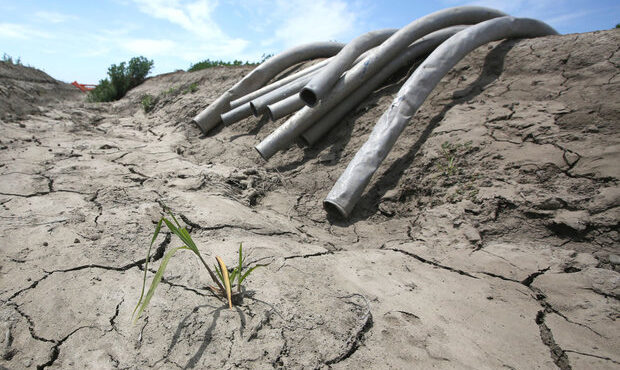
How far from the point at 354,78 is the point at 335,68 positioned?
25cm

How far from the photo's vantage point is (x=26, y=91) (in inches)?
274

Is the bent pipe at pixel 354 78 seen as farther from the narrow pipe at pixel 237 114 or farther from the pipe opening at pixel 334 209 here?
the narrow pipe at pixel 237 114

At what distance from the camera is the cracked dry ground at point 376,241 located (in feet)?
4.63

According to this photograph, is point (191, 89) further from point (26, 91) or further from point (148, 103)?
point (26, 91)

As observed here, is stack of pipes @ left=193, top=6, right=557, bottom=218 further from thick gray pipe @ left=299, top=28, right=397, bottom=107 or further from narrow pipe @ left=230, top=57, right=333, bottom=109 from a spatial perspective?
narrow pipe @ left=230, top=57, right=333, bottom=109

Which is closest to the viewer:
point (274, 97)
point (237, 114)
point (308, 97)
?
point (308, 97)

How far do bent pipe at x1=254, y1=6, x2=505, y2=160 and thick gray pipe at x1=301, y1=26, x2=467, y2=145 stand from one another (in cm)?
8

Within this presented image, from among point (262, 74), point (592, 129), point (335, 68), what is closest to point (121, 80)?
point (262, 74)

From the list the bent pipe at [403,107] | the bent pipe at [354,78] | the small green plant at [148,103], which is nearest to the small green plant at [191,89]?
the small green plant at [148,103]

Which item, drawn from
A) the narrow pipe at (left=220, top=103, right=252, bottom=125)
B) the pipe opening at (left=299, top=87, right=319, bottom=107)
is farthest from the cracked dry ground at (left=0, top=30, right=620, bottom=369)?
the narrow pipe at (left=220, top=103, right=252, bottom=125)

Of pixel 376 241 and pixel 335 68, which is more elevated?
pixel 335 68

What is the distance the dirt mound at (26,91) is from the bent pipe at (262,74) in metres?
3.06

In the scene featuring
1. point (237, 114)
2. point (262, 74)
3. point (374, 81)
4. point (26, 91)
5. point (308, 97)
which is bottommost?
point (237, 114)

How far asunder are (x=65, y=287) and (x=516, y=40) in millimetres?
4592
